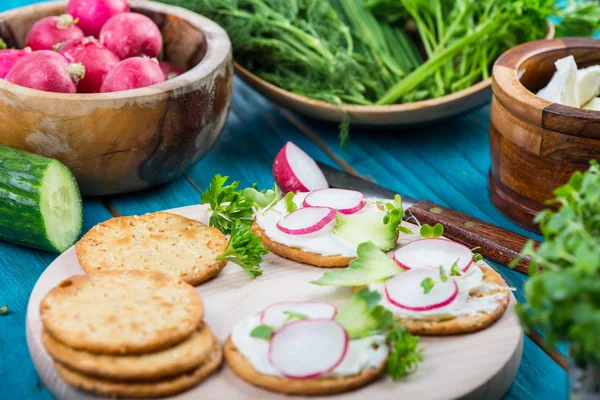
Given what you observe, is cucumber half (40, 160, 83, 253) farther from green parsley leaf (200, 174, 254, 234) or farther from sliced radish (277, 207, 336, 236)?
sliced radish (277, 207, 336, 236)

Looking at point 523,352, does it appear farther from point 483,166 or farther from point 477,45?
point 477,45

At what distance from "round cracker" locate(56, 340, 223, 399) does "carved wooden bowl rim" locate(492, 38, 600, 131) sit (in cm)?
124

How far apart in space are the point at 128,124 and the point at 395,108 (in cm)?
100

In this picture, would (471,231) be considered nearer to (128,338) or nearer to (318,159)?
(318,159)

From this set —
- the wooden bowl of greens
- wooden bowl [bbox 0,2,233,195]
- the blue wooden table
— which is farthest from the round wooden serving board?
the wooden bowl of greens

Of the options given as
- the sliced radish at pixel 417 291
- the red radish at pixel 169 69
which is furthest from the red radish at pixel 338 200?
the red radish at pixel 169 69

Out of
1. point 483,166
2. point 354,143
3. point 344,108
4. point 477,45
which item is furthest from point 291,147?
point 477,45

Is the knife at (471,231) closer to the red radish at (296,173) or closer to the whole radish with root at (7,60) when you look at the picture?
the red radish at (296,173)

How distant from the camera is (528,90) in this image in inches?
→ 93.4

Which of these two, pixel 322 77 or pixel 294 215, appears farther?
pixel 322 77

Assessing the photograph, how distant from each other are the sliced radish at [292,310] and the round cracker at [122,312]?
0.49 feet

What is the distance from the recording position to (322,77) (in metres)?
3.05

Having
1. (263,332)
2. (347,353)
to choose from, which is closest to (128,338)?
(263,332)

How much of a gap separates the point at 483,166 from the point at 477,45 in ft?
1.76
